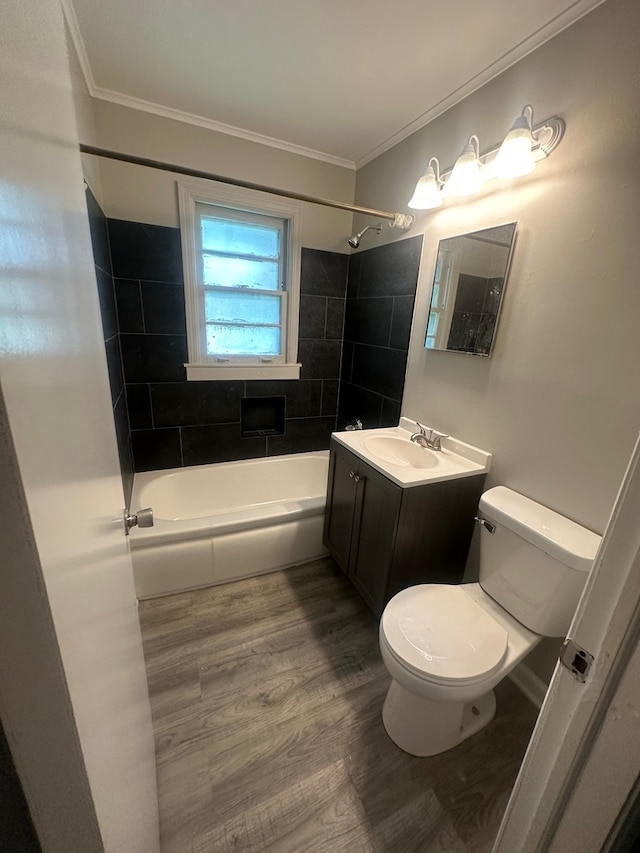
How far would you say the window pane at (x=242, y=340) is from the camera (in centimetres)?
238

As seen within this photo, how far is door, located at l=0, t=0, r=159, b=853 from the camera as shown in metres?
0.28

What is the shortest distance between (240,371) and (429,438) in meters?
1.40

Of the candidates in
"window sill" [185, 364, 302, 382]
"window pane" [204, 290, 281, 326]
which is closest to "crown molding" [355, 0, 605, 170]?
"window pane" [204, 290, 281, 326]

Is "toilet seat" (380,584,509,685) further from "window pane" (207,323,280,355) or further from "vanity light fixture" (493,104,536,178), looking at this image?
"window pane" (207,323,280,355)

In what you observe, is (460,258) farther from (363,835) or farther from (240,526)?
(363,835)

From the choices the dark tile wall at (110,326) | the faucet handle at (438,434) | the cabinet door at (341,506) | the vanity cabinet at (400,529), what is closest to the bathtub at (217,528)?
the cabinet door at (341,506)

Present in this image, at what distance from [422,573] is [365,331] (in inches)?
61.7

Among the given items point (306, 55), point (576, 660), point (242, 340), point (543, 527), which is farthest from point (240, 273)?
point (576, 660)

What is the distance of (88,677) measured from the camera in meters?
0.43

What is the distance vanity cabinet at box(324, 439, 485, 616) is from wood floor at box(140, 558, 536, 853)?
0.34 m

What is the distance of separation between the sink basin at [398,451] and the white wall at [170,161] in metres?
1.65

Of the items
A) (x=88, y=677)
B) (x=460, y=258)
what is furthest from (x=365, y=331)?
(x=88, y=677)

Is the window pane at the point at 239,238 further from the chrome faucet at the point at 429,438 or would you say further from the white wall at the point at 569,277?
the chrome faucet at the point at 429,438

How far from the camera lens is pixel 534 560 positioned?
119cm
